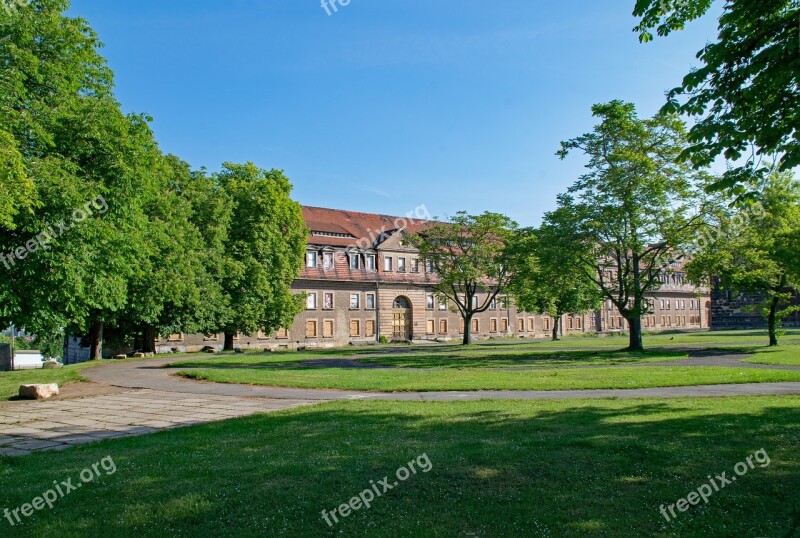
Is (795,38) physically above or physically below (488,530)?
above

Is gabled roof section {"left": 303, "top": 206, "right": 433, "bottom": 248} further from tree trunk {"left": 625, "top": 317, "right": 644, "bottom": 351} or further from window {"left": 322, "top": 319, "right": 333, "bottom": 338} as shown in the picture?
tree trunk {"left": 625, "top": 317, "right": 644, "bottom": 351}

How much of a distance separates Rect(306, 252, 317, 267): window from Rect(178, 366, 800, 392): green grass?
38.9 metres

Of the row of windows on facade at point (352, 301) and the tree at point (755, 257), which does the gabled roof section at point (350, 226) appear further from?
the tree at point (755, 257)

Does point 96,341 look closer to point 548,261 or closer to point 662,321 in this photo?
point 548,261

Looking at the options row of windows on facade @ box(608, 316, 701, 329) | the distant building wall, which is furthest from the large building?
the distant building wall

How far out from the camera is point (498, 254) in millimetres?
49062

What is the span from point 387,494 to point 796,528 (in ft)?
13.0

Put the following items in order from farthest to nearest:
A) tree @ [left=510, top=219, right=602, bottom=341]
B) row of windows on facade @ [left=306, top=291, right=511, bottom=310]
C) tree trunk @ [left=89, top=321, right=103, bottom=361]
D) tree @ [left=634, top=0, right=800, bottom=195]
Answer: row of windows on facade @ [left=306, top=291, right=511, bottom=310], tree trunk @ [left=89, top=321, right=103, bottom=361], tree @ [left=510, top=219, right=602, bottom=341], tree @ [left=634, top=0, right=800, bottom=195]

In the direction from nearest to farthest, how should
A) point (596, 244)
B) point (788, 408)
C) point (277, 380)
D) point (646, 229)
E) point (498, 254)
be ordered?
1. point (788, 408)
2. point (277, 380)
3. point (646, 229)
4. point (596, 244)
5. point (498, 254)

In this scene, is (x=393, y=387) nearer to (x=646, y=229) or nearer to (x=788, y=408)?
(x=788, y=408)

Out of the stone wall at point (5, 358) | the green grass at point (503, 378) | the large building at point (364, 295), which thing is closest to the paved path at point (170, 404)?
the green grass at point (503, 378)

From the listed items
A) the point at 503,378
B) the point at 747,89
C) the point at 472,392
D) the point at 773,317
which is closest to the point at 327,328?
the point at 773,317

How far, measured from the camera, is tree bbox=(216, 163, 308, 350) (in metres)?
45.8

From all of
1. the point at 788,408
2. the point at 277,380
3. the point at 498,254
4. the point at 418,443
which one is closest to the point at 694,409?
the point at 788,408
